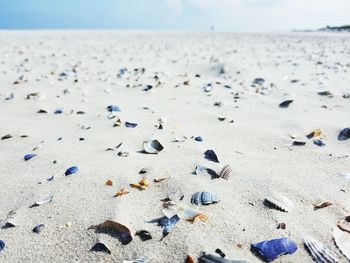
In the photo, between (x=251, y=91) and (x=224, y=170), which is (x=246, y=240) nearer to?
(x=224, y=170)

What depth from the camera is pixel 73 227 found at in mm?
2240

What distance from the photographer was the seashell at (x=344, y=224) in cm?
213

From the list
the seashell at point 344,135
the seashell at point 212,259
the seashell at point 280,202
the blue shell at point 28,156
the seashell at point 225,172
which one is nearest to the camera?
the seashell at point 212,259

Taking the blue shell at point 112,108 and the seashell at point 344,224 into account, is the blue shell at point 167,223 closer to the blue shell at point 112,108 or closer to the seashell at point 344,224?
the seashell at point 344,224

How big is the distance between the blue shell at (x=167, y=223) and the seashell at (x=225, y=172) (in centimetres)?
65

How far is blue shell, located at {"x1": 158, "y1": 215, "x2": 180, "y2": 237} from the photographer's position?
2.16 metres

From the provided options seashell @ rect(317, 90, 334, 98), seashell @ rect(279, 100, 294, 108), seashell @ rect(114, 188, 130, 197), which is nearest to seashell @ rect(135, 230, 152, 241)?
seashell @ rect(114, 188, 130, 197)

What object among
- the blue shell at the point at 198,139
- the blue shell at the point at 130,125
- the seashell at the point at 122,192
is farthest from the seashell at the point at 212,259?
the blue shell at the point at 130,125

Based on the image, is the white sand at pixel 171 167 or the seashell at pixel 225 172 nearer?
the white sand at pixel 171 167

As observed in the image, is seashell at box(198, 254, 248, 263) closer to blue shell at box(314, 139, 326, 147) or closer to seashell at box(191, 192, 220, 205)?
seashell at box(191, 192, 220, 205)

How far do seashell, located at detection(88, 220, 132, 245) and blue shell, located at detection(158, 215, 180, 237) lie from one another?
0.66 feet

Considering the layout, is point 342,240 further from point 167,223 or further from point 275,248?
point 167,223

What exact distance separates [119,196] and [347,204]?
1489mm

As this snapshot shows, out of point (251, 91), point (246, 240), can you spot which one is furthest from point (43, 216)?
point (251, 91)
